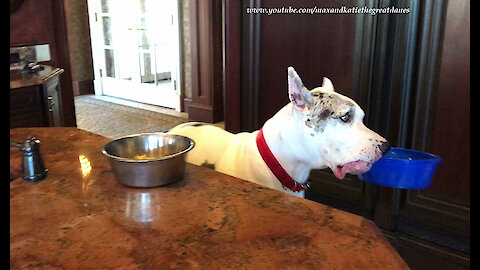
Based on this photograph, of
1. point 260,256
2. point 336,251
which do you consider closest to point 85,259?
point 260,256

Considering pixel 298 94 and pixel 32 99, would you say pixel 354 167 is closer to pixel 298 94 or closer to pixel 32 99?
pixel 298 94

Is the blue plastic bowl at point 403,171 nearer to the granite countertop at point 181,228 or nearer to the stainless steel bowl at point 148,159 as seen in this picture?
the granite countertop at point 181,228

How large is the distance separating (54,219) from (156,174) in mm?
264

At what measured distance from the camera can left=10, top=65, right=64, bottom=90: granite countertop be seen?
7.54 ft

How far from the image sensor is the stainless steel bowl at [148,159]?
111 cm

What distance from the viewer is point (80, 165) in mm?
1324

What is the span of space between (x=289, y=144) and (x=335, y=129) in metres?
0.18

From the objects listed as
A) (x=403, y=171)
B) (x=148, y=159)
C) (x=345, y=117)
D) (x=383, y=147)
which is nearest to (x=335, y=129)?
(x=345, y=117)

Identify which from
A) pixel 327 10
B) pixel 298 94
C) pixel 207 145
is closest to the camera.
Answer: pixel 298 94

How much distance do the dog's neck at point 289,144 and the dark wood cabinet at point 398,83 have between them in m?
0.80

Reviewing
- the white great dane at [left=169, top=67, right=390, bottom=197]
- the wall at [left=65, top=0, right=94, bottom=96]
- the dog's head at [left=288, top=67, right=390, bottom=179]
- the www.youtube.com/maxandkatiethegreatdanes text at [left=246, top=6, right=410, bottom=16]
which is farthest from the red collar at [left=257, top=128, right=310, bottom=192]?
the wall at [left=65, top=0, right=94, bottom=96]

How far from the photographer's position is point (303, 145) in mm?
1494

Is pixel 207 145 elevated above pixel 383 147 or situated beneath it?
situated beneath

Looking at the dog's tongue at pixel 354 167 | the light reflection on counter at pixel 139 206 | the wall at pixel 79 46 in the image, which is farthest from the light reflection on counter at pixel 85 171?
the wall at pixel 79 46
